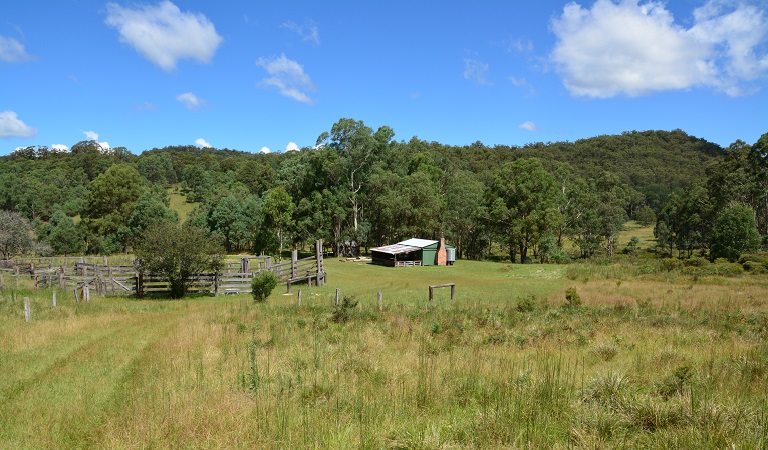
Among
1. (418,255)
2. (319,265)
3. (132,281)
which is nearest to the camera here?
(132,281)

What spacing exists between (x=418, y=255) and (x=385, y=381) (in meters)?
43.3

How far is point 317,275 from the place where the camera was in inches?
1310

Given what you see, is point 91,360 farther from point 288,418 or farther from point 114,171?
point 114,171

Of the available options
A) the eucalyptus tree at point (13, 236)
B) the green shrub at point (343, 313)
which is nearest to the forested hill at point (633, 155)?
the eucalyptus tree at point (13, 236)

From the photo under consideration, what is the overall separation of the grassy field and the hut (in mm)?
32149

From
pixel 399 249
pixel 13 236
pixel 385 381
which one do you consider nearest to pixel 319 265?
pixel 399 249

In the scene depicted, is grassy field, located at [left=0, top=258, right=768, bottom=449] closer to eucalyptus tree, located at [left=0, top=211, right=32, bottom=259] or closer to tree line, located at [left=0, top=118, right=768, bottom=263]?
tree line, located at [left=0, top=118, right=768, bottom=263]

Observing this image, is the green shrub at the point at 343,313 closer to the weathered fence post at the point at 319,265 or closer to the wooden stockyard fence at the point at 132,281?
the wooden stockyard fence at the point at 132,281

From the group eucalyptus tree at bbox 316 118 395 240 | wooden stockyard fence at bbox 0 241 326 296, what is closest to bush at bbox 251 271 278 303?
wooden stockyard fence at bbox 0 241 326 296

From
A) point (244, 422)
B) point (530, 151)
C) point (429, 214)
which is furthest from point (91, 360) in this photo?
point (530, 151)

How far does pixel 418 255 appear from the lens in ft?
164

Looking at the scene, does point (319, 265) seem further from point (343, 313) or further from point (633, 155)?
point (633, 155)

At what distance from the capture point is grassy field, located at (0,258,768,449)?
4855 mm

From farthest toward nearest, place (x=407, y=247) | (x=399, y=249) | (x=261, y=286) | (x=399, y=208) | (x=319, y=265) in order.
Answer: (x=399, y=208) → (x=407, y=247) → (x=399, y=249) → (x=319, y=265) → (x=261, y=286)
